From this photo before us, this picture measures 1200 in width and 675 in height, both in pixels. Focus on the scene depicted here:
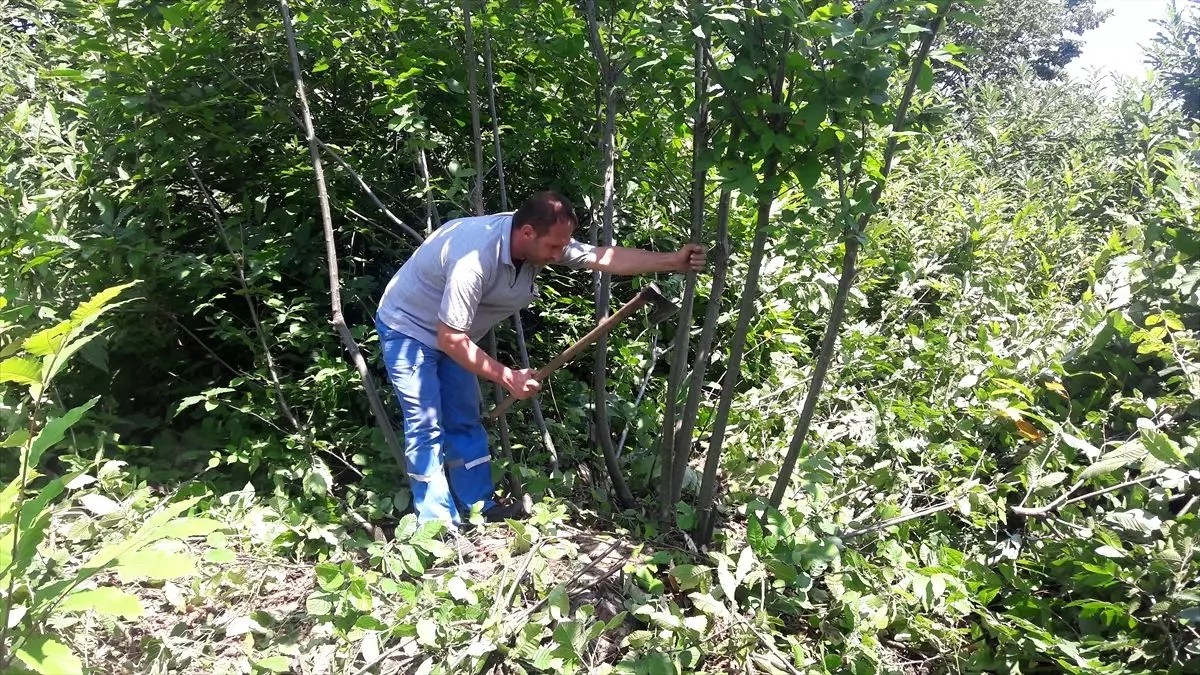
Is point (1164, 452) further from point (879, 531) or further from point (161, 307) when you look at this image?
point (161, 307)

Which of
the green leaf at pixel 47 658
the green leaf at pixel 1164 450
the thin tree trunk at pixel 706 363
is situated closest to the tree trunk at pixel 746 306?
the thin tree trunk at pixel 706 363

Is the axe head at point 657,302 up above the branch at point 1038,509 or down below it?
above

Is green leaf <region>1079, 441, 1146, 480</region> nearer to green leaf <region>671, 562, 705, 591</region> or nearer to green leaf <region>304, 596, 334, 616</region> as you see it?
green leaf <region>671, 562, 705, 591</region>

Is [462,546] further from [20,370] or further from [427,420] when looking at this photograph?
[20,370]

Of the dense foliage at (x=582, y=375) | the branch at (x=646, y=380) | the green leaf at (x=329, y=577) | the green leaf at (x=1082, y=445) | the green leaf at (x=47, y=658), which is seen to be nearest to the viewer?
the green leaf at (x=47, y=658)

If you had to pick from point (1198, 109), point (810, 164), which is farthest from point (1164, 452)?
point (1198, 109)

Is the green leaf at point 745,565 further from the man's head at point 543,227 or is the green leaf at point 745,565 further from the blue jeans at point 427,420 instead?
the man's head at point 543,227

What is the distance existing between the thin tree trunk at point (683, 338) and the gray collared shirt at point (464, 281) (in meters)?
0.46

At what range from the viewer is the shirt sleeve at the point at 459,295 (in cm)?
277

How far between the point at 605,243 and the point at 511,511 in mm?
1187

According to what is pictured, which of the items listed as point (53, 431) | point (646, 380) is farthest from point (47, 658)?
point (646, 380)

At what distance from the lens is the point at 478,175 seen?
10.2 feet

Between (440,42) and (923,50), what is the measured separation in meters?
1.88

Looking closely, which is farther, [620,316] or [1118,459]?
[620,316]
